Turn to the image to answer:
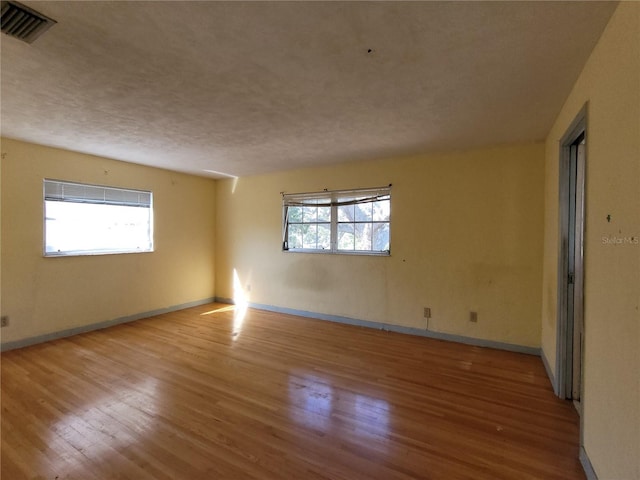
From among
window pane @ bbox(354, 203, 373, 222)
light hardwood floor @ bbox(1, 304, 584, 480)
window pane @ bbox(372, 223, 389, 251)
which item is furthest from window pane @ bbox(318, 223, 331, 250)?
light hardwood floor @ bbox(1, 304, 584, 480)

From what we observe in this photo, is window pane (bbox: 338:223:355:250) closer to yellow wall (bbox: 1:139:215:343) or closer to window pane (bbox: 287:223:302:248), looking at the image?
window pane (bbox: 287:223:302:248)

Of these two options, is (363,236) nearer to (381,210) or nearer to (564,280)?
(381,210)

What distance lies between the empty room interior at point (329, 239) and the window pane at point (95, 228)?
0.03 m

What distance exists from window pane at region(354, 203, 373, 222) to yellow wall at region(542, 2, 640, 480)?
280cm

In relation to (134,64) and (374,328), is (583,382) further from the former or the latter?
(134,64)

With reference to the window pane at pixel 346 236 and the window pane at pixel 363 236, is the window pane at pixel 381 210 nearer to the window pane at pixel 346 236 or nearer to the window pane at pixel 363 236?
the window pane at pixel 363 236

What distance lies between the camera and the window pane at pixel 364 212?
4.55 metres

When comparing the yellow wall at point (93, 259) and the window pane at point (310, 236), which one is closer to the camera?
the yellow wall at point (93, 259)

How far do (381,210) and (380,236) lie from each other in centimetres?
37

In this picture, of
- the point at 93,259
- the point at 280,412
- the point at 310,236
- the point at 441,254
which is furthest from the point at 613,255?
the point at 93,259

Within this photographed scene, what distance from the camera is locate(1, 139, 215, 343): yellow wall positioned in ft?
11.7

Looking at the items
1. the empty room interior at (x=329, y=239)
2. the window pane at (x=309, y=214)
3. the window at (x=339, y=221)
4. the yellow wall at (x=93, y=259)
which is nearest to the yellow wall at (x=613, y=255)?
the empty room interior at (x=329, y=239)

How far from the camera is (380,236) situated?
176 inches

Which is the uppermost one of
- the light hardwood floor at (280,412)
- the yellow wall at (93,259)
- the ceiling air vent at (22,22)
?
the ceiling air vent at (22,22)
